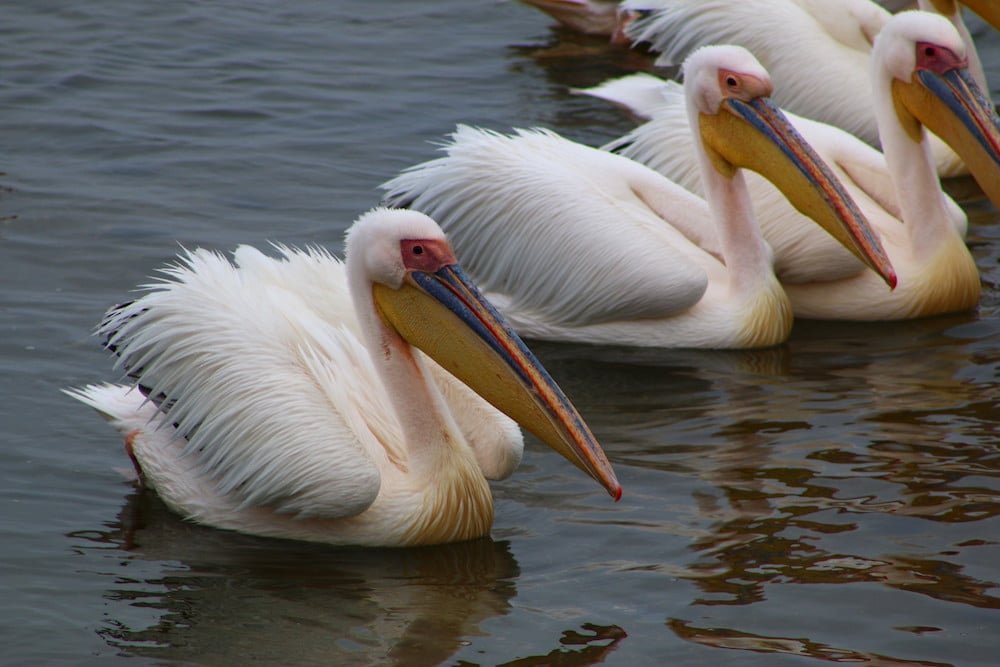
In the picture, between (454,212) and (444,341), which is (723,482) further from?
(454,212)

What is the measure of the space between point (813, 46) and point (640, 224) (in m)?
2.50

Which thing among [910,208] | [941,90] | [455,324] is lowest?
[455,324]

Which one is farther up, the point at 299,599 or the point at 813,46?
the point at 813,46

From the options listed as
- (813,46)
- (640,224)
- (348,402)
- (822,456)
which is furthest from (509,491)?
(813,46)

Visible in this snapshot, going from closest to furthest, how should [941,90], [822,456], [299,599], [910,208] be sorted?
[299,599], [822,456], [941,90], [910,208]

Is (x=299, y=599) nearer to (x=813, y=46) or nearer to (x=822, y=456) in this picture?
(x=822, y=456)

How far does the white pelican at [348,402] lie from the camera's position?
4.29 m

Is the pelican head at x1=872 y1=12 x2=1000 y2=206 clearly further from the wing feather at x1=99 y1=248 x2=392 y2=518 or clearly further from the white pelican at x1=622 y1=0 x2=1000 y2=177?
the wing feather at x1=99 y1=248 x2=392 y2=518

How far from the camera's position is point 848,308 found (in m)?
6.46

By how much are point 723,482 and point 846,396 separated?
3.09 feet

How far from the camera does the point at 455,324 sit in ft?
14.2

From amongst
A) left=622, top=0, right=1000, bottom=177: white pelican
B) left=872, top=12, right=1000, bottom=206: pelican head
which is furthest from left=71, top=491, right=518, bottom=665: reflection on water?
left=622, top=0, right=1000, bottom=177: white pelican

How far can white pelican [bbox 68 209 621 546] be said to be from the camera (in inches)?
169

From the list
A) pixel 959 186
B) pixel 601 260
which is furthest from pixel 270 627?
pixel 959 186
